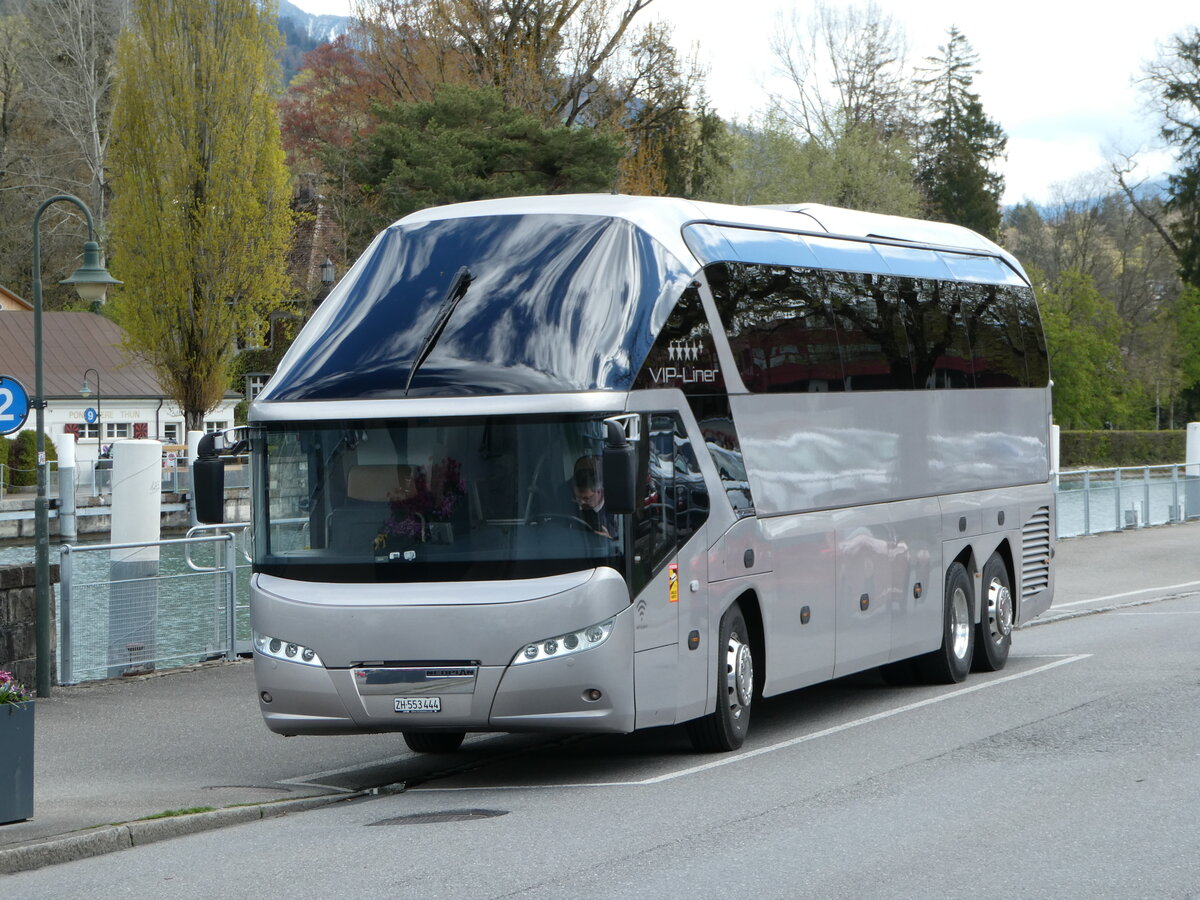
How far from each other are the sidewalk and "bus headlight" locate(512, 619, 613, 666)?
1.56 m

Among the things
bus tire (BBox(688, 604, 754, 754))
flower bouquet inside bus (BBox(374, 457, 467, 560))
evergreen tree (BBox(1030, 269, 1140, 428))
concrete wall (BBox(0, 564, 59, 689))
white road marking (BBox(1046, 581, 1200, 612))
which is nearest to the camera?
flower bouquet inside bus (BBox(374, 457, 467, 560))

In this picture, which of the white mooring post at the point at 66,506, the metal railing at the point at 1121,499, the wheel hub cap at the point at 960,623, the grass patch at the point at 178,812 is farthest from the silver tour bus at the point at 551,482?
the white mooring post at the point at 66,506

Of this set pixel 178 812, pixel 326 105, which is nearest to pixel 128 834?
pixel 178 812

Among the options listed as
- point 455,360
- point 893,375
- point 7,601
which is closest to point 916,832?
point 455,360

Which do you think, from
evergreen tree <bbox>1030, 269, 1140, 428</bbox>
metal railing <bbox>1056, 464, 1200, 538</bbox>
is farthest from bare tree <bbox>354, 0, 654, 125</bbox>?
evergreen tree <bbox>1030, 269, 1140, 428</bbox>

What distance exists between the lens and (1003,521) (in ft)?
55.9

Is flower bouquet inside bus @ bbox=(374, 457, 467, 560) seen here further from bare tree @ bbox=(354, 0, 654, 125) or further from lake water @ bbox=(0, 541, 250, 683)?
bare tree @ bbox=(354, 0, 654, 125)

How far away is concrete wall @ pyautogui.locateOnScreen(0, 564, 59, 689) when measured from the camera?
1548cm

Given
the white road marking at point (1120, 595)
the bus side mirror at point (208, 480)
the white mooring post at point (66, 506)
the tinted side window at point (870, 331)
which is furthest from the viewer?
the white mooring post at point (66, 506)

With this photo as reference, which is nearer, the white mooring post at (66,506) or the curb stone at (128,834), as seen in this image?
the curb stone at (128,834)

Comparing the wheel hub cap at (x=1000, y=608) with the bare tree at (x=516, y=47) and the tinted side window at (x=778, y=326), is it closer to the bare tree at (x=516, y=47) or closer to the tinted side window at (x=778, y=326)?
the tinted side window at (x=778, y=326)

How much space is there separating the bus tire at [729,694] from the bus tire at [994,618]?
5.00 meters

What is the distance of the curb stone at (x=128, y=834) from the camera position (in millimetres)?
8867

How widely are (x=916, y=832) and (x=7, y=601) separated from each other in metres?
9.85
